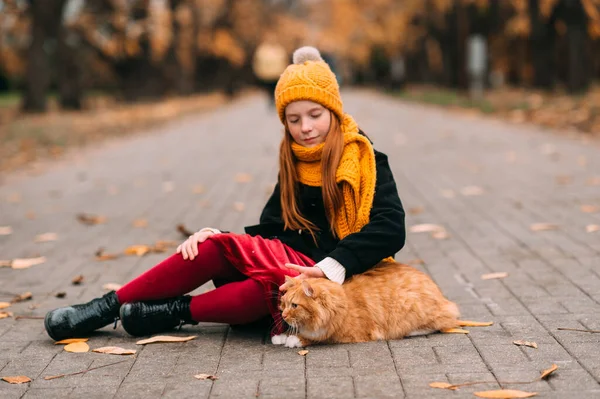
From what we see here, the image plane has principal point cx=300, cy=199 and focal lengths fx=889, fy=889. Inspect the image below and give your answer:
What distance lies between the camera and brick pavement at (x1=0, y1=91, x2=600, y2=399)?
350 cm

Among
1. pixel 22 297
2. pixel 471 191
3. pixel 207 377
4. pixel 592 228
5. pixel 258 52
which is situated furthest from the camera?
pixel 258 52

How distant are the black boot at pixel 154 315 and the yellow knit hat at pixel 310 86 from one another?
1.03 meters

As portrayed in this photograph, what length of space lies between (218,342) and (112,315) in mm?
524

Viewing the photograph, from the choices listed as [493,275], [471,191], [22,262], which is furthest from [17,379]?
[471,191]

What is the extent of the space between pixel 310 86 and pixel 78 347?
159 cm

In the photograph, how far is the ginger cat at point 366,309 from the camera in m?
3.70

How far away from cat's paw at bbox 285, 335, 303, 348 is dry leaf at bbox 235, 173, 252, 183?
6.58 meters

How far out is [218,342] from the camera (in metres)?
4.09

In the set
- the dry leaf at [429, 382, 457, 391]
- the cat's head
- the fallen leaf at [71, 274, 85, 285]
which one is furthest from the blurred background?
the dry leaf at [429, 382, 457, 391]

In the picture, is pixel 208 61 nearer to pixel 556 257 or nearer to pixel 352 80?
pixel 352 80

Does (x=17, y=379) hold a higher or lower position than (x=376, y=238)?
lower

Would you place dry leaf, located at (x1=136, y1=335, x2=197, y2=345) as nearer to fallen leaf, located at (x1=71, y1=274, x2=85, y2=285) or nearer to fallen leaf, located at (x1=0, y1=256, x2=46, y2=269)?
fallen leaf, located at (x1=71, y1=274, x2=85, y2=285)

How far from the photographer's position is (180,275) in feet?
13.3

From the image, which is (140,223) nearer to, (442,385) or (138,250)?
(138,250)
